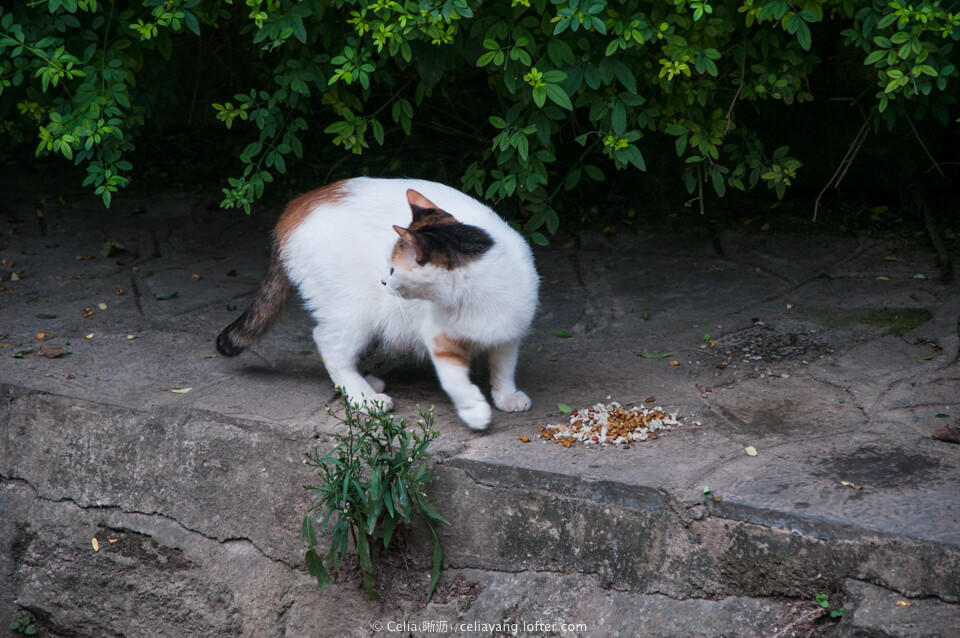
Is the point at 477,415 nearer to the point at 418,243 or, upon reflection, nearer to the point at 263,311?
the point at 418,243

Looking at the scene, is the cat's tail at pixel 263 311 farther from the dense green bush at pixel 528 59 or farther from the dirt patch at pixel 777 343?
the dirt patch at pixel 777 343

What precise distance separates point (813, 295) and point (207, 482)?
2.92m

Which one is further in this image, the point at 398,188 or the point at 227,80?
the point at 227,80

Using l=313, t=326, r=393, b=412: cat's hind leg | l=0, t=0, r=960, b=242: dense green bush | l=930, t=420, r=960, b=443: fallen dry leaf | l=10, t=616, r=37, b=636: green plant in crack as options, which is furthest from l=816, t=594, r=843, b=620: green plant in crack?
l=10, t=616, r=37, b=636: green plant in crack

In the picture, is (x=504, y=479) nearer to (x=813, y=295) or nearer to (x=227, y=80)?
(x=813, y=295)

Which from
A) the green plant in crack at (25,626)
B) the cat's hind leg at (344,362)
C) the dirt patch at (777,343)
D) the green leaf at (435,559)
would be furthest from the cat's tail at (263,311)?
the dirt patch at (777,343)

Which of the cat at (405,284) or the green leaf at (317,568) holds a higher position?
the cat at (405,284)

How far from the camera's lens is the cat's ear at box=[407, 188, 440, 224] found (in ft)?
10.3

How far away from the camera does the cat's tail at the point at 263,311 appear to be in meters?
3.59

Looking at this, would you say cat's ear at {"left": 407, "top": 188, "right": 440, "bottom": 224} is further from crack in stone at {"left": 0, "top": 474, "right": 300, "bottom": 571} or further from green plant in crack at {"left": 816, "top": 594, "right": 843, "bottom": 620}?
green plant in crack at {"left": 816, "top": 594, "right": 843, "bottom": 620}

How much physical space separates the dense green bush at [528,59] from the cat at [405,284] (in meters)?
0.45

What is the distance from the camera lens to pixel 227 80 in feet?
21.7

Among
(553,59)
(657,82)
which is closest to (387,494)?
(553,59)

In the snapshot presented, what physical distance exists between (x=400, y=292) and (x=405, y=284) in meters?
0.05
